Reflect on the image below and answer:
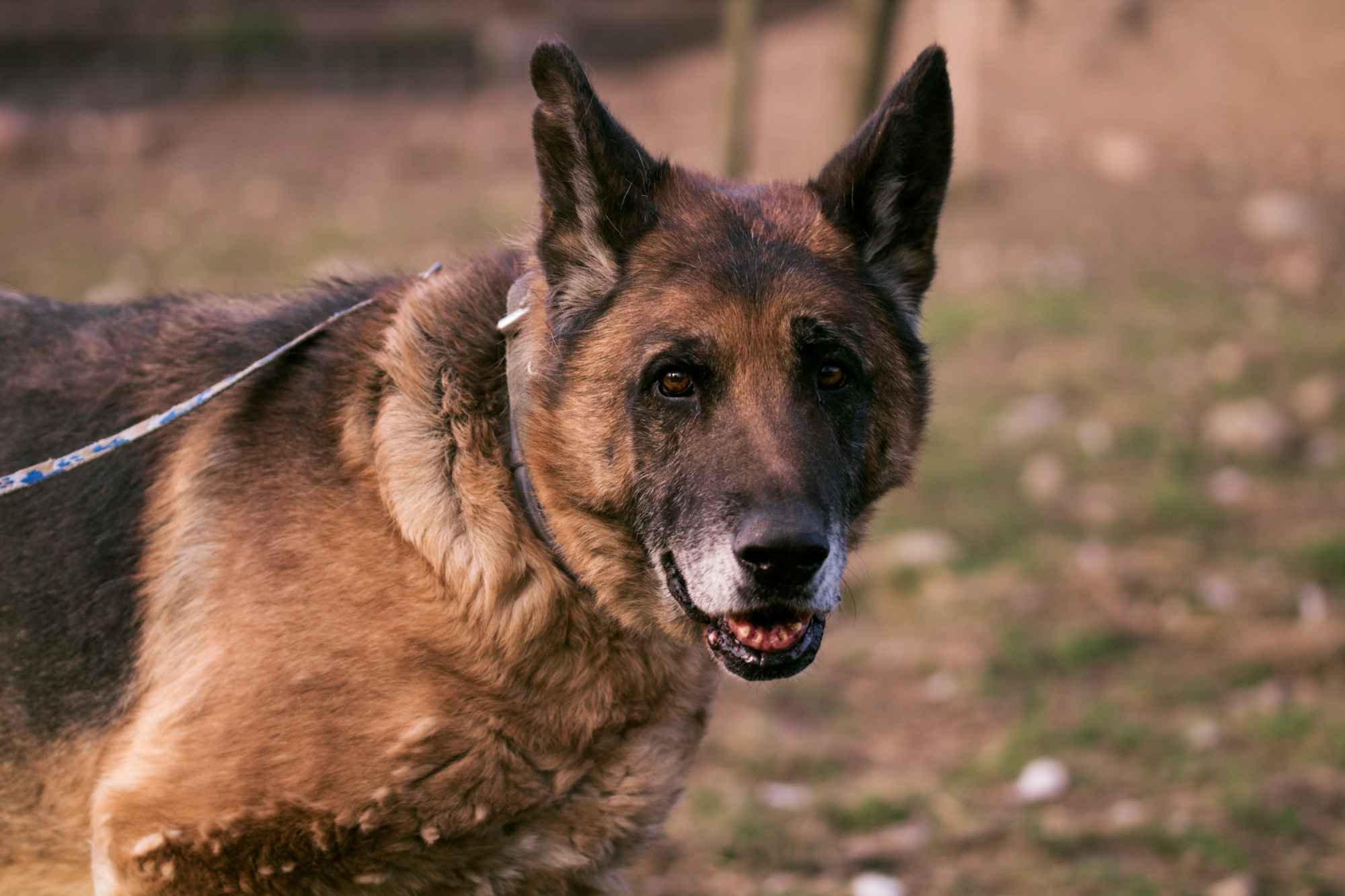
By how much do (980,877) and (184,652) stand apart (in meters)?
2.56

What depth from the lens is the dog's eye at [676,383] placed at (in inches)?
111

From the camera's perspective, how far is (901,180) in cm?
312

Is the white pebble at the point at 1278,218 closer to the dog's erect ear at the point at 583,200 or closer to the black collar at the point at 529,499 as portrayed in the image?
the dog's erect ear at the point at 583,200

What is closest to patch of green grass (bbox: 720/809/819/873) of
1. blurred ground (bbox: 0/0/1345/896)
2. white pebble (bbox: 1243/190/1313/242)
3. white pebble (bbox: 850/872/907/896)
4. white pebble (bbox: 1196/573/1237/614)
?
blurred ground (bbox: 0/0/1345/896)

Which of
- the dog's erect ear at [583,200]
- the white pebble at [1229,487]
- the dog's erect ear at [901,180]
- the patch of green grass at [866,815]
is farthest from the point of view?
the white pebble at [1229,487]

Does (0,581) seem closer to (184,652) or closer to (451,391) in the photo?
(184,652)

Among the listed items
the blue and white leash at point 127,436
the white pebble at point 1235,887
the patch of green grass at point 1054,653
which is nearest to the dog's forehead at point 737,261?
the blue and white leash at point 127,436

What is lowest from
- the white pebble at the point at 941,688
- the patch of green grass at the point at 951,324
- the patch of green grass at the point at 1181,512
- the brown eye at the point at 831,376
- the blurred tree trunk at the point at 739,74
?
the white pebble at the point at 941,688

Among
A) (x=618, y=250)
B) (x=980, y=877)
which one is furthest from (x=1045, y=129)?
(x=618, y=250)

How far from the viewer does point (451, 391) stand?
2.96m

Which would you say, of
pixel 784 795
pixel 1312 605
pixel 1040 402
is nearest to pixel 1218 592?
pixel 1312 605

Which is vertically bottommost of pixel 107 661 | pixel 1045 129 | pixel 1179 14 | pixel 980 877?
pixel 107 661

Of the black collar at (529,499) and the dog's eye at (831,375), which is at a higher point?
the dog's eye at (831,375)

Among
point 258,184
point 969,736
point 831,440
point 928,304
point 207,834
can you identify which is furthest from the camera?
point 258,184
